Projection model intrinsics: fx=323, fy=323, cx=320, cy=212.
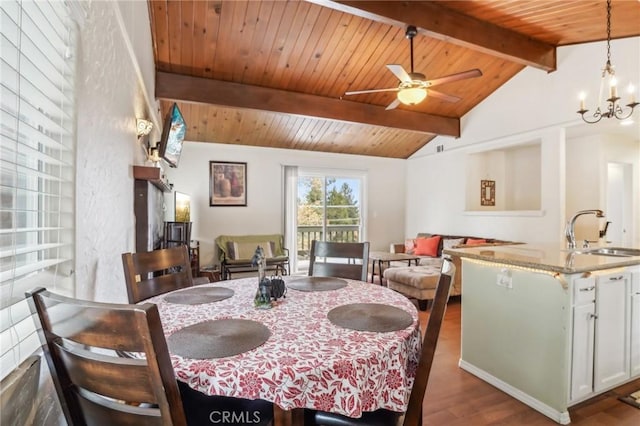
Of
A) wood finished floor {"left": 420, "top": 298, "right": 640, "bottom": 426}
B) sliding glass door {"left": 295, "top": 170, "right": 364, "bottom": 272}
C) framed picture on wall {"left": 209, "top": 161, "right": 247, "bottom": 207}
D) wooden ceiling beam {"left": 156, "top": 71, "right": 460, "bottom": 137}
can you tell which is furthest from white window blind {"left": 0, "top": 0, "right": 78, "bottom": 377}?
sliding glass door {"left": 295, "top": 170, "right": 364, "bottom": 272}

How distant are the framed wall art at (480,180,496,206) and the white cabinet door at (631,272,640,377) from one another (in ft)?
12.9

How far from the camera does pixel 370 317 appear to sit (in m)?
1.22

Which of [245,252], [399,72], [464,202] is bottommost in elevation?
[245,252]

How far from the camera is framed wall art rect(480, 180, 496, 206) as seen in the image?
5.87m

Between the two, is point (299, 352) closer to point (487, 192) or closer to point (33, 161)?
point (33, 161)

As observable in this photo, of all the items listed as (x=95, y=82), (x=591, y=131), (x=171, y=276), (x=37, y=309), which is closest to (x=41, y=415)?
(x=37, y=309)

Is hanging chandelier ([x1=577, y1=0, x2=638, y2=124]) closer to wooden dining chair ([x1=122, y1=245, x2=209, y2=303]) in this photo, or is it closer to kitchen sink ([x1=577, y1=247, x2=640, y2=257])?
kitchen sink ([x1=577, y1=247, x2=640, y2=257])

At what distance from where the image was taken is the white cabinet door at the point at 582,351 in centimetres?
183

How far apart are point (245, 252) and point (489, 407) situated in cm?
409

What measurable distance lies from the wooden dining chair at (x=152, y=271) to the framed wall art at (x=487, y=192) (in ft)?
17.9

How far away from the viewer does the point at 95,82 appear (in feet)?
4.58

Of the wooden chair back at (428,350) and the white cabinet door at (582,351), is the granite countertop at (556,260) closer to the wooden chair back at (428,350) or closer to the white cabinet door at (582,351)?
the white cabinet door at (582,351)

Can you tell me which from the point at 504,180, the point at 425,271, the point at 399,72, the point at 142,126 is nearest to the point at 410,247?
the point at 425,271

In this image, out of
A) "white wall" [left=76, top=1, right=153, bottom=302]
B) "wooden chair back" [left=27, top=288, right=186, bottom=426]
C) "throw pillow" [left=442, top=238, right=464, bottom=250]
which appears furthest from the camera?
"throw pillow" [left=442, top=238, right=464, bottom=250]
